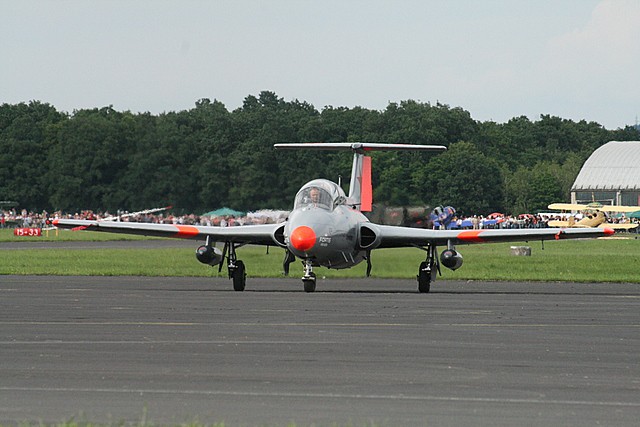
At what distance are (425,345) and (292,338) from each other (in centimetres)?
208

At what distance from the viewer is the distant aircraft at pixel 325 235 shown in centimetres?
3266

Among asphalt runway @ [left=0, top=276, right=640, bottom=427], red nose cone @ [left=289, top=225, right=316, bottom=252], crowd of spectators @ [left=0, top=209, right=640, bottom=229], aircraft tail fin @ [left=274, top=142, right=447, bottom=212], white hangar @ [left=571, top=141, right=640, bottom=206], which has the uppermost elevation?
white hangar @ [left=571, top=141, right=640, bottom=206]

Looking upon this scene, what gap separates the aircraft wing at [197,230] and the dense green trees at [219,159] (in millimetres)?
8587

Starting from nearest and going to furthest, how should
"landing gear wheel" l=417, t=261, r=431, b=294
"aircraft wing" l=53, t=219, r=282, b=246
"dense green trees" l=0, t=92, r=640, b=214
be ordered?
"landing gear wheel" l=417, t=261, r=431, b=294, "aircraft wing" l=53, t=219, r=282, b=246, "dense green trees" l=0, t=92, r=640, b=214

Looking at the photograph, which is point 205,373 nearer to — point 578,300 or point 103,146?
point 578,300

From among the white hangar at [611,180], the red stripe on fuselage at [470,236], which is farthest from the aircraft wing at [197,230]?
the white hangar at [611,180]

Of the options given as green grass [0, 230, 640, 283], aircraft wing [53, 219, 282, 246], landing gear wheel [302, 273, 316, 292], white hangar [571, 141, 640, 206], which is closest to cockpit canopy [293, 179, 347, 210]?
aircraft wing [53, 219, 282, 246]

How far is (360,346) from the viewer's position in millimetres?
17781

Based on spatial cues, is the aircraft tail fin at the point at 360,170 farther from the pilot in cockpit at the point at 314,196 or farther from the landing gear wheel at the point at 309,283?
the landing gear wheel at the point at 309,283

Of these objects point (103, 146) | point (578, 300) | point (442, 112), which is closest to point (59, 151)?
point (103, 146)

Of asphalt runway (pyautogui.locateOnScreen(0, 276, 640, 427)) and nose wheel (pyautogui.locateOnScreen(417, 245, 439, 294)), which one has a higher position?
nose wheel (pyautogui.locateOnScreen(417, 245, 439, 294))

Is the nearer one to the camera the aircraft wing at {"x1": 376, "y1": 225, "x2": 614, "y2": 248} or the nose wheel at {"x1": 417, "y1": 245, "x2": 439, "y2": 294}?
the nose wheel at {"x1": 417, "y1": 245, "x2": 439, "y2": 294}

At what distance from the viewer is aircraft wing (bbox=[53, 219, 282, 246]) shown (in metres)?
35.1

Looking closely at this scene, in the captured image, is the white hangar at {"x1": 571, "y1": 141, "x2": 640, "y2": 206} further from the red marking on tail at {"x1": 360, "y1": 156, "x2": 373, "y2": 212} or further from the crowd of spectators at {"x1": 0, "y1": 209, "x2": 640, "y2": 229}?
the red marking on tail at {"x1": 360, "y1": 156, "x2": 373, "y2": 212}
